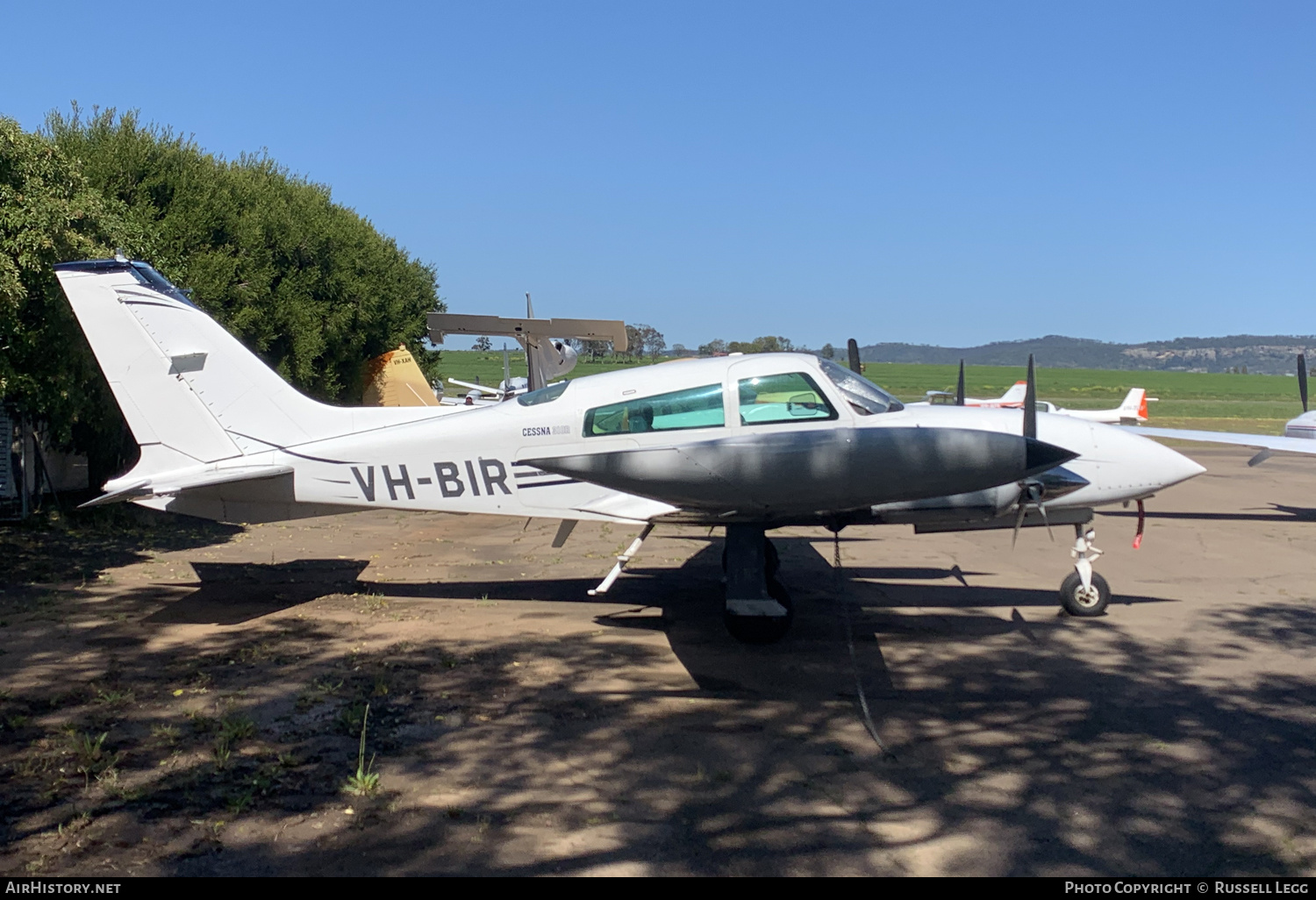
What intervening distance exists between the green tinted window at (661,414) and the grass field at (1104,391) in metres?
15.9

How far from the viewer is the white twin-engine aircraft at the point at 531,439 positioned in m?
7.66

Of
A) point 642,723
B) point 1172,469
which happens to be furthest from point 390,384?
point 1172,469

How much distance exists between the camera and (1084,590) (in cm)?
860

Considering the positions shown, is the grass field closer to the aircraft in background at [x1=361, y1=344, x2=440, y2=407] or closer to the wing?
the aircraft in background at [x1=361, y1=344, x2=440, y2=407]

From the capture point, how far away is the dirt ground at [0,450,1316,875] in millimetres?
4234

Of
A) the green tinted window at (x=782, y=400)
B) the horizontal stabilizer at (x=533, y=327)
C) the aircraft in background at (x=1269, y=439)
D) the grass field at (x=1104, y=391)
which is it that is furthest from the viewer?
the grass field at (x=1104, y=391)

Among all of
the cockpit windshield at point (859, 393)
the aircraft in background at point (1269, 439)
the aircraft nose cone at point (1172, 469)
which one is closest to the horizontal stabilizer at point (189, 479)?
the cockpit windshield at point (859, 393)

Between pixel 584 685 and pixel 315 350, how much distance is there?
14.4 metres

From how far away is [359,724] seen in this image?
19.0ft

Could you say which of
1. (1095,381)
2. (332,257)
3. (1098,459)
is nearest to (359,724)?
(1098,459)

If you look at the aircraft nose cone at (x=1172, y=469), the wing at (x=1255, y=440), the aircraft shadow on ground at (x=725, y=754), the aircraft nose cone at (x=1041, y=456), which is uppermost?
the aircraft nose cone at (x=1041, y=456)

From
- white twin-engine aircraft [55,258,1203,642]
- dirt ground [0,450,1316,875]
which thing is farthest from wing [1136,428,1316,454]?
white twin-engine aircraft [55,258,1203,642]

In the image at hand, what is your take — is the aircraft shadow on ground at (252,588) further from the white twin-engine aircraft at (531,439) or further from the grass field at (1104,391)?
the grass field at (1104,391)

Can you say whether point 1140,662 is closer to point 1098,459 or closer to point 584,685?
point 1098,459
